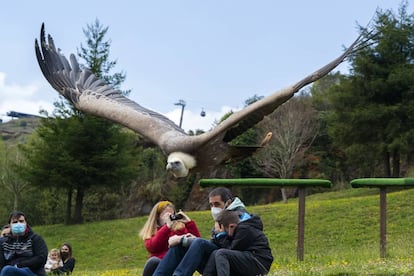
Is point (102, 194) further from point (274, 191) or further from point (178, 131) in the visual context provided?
point (178, 131)

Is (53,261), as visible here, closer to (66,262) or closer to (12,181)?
(66,262)

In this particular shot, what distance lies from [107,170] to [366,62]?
1033 cm

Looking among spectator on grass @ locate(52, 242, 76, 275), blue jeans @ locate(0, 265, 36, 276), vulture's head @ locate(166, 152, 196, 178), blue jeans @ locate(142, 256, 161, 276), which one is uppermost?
vulture's head @ locate(166, 152, 196, 178)

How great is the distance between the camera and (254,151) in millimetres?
8102

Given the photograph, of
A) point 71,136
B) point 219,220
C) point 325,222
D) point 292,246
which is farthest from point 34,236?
point 71,136

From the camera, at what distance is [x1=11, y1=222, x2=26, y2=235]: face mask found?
5.84 m

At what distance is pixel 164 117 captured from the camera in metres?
9.16

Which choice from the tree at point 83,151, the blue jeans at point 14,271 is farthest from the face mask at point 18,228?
the tree at point 83,151

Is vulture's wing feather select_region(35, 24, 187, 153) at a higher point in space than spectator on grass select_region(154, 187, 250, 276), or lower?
higher

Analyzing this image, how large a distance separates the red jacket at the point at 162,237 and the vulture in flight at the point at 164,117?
2422 millimetres

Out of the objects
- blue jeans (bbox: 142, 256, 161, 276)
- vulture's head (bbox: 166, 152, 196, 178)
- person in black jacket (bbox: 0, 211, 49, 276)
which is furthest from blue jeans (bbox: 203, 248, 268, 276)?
vulture's head (bbox: 166, 152, 196, 178)

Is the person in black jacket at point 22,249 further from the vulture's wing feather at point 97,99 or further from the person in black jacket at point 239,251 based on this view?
the vulture's wing feather at point 97,99

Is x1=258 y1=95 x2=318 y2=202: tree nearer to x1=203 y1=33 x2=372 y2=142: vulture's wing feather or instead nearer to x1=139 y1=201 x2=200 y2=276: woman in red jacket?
x1=203 y1=33 x2=372 y2=142: vulture's wing feather

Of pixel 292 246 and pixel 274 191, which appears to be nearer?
pixel 292 246
